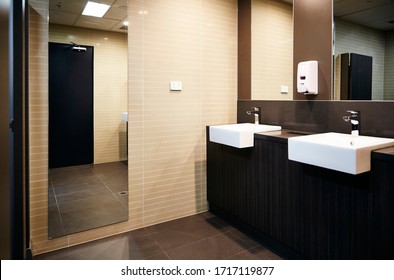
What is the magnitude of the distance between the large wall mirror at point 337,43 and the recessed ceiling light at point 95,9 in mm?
1486

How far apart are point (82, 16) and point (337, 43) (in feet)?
6.80

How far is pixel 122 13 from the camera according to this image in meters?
2.52

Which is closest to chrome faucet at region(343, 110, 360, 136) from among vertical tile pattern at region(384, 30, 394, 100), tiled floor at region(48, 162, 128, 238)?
vertical tile pattern at region(384, 30, 394, 100)

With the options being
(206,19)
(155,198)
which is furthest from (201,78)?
(155,198)

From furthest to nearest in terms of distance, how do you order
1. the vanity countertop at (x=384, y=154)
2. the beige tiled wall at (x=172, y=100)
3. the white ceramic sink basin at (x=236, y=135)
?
the beige tiled wall at (x=172, y=100) → the white ceramic sink basin at (x=236, y=135) → the vanity countertop at (x=384, y=154)

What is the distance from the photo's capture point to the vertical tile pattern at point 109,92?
99.0 inches

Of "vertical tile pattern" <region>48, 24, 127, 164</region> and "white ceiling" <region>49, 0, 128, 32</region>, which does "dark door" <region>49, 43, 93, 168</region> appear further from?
"white ceiling" <region>49, 0, 128, 32</region>

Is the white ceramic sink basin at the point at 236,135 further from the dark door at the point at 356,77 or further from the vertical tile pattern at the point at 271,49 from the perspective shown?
the dark door at the point at 356,77

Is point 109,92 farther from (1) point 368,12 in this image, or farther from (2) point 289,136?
(1) point 368,12

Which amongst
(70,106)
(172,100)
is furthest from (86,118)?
(172,100)

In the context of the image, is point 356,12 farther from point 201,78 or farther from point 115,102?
Result: point 115,102

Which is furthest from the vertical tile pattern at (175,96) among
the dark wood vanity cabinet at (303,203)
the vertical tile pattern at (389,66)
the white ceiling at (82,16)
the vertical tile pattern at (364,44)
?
the vertical tile pattern at (389,66)

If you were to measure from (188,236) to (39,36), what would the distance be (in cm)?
205

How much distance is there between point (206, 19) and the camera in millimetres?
2959
